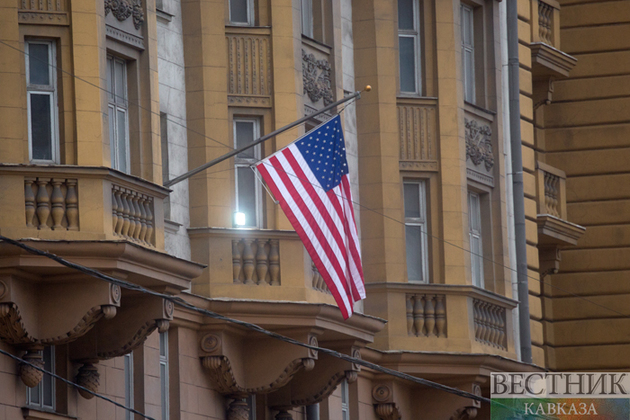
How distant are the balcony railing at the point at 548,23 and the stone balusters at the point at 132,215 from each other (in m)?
17.8

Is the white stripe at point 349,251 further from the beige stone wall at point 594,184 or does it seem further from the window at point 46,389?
the beige stone wall at point 594,184

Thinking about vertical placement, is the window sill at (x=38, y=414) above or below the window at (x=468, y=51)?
below

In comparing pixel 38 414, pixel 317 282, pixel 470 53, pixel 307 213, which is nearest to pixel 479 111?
pixel 470 53

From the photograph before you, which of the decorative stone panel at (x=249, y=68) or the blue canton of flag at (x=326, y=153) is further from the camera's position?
the decorative stone panel at (x=249, y=68)

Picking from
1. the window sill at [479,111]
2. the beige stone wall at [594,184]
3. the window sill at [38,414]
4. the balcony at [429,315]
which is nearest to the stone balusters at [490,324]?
the balcony at [429,315]

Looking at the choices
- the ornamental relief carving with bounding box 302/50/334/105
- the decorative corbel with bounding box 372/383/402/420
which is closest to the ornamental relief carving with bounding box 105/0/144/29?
the ornamental relief carving with bounding box 302/50/334/105

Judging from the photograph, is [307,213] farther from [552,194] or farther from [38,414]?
[552,194]

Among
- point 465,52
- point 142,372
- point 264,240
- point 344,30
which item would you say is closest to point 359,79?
point 344,30

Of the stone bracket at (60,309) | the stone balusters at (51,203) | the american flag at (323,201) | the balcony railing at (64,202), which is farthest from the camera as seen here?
the american flag at (323,201)

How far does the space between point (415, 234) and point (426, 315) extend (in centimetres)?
157

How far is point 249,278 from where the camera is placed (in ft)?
97.0

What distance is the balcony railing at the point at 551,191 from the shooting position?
41.5 meters

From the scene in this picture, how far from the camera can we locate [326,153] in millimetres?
28219

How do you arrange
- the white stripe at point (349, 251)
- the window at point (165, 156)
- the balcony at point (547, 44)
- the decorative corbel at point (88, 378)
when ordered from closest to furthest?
the decorative corbel at point (88, 378)
the white stripe at point (349, 251)
the window at point (165, 156)
the balcony at point (547, 44)
